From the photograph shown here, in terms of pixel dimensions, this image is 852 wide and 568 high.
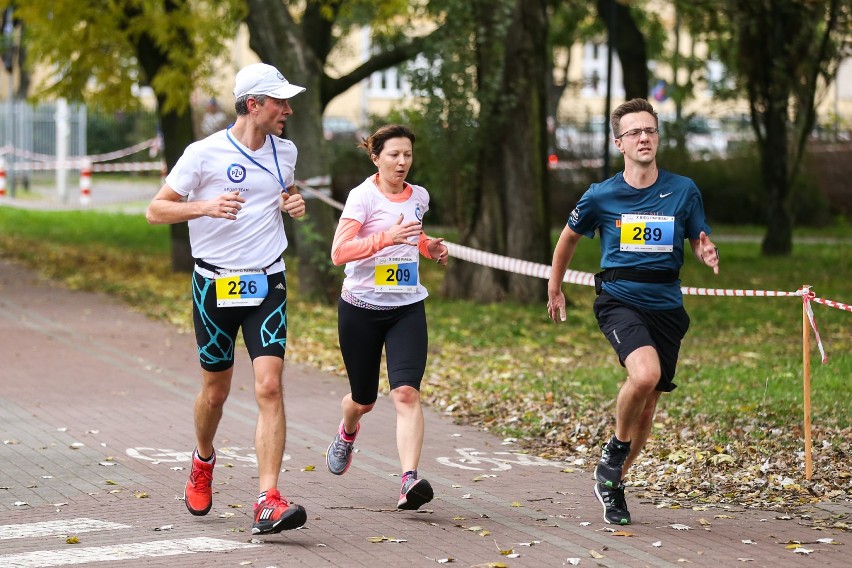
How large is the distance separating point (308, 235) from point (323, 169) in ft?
2.77

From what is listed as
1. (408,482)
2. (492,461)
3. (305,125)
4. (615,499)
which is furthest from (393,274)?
(305,125)

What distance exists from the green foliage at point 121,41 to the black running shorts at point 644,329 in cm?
1360

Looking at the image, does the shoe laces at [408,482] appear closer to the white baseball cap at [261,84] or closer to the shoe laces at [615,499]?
the shoe laces at [615,499]

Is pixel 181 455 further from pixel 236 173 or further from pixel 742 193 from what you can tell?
pixel 742 193

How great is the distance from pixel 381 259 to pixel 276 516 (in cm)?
145

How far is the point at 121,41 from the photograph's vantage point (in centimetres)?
2088

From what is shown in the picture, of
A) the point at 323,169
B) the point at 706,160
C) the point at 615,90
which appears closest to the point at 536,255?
the point at 323,169

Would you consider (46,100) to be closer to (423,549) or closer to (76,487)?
(76,487)

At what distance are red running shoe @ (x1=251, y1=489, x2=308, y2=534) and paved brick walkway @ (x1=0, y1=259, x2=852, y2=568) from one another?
0.09 meters

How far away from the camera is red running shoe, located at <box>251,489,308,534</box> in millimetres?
6418

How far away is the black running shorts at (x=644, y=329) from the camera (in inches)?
273

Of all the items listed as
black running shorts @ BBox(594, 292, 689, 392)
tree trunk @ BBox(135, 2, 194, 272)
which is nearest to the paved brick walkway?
black running shorts @ BBox(594, 292, 689, 392)

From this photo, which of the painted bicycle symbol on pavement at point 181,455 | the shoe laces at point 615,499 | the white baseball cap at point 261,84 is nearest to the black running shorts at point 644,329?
the shoe laces at point 615,499

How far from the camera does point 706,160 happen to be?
103 ft
